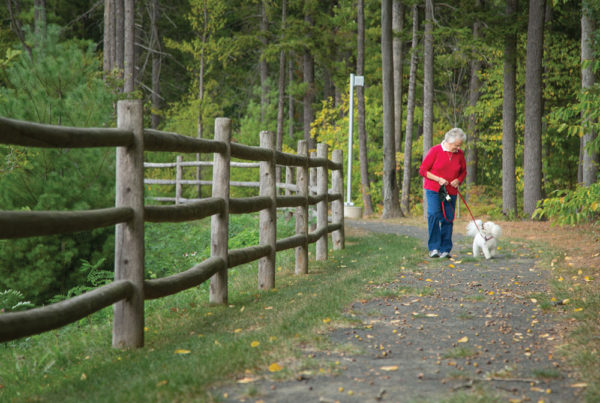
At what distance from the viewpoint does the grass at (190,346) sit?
392 cm

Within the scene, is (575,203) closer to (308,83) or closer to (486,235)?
(486,235)

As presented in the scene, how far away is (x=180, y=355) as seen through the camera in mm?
4574

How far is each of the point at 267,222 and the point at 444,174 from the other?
10.1 feet

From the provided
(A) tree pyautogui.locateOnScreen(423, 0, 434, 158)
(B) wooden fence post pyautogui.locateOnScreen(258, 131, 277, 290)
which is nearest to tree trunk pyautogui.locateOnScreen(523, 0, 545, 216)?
(A) tree pyautogui.locateOnScreen(423, 0, 434, 158)

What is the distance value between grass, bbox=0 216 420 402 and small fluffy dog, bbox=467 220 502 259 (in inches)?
72.7

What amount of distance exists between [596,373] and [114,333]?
3319 millimetres

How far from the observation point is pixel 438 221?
9.66 meters

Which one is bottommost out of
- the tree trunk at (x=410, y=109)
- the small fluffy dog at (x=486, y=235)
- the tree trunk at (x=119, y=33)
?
the small fluffy dog at (x=486, y=235)

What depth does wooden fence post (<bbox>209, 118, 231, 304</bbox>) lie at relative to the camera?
639 centimetres

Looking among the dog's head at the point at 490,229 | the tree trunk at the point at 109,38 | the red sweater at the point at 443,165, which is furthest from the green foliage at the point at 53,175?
the tree trunk at the point at 109,38

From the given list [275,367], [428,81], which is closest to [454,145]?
[275,367]

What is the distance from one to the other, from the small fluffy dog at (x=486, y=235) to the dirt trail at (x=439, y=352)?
1.95m

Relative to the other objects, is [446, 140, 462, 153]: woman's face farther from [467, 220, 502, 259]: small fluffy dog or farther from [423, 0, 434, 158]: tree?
[423, 0, 434, 158]: tree

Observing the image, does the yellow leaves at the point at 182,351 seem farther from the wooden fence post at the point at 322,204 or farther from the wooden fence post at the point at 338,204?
the wooden fence post at the point at 338,204
